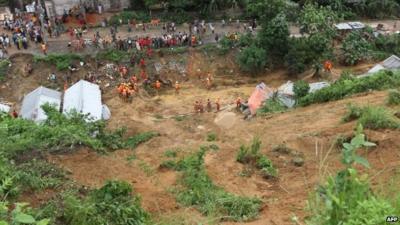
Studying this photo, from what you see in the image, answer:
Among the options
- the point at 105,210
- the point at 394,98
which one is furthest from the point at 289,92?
the point at 105,210

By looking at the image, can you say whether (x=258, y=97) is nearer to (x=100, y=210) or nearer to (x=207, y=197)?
(x=207, y=197)

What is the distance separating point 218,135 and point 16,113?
10556mm

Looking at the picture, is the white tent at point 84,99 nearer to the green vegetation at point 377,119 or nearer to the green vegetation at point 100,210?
the green vegetation at point 377,119

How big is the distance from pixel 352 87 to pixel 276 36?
6533 millimetres

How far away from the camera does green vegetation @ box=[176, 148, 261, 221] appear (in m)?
11.1

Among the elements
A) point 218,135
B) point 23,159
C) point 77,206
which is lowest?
point 218,135

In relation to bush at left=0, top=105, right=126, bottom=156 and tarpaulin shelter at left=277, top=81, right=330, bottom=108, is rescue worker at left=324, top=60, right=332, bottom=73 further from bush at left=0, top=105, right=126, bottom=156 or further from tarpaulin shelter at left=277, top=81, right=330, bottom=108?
bush at left=0, top=105, right=126, bottom=156

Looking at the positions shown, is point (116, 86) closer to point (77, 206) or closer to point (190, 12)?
point (190, 12)

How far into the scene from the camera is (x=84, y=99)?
25.8 metres

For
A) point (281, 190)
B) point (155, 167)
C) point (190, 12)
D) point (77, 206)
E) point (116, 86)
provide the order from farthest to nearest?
point (190, 12) → point (116, 86) → point (155, 167) → point (281, 190) → point (77, 206)

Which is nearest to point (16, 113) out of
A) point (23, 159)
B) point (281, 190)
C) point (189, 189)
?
point (23, 159)

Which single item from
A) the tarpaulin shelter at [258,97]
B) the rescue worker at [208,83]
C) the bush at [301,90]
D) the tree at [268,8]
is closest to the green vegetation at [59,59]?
the rescue worker at [208,83]

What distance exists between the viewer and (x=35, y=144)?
1605 cm

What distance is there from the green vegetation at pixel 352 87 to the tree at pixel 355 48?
6.22 metres
